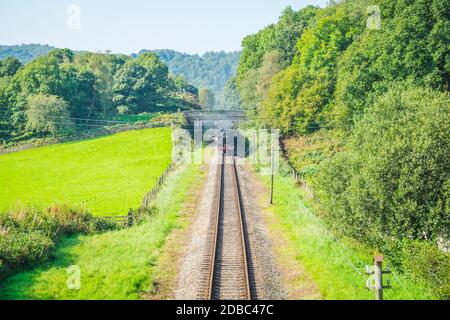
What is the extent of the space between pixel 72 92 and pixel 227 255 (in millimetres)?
76777

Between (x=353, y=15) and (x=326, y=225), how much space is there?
4005 centimetres

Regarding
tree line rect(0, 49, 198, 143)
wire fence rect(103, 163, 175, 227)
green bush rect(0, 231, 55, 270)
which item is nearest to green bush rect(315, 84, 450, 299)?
wire fence rect(103, 163, 175, 227)

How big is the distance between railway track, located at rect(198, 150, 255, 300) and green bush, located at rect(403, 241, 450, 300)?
859cm

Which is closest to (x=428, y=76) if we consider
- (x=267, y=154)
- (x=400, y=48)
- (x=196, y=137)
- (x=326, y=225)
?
(x=400, y=48)

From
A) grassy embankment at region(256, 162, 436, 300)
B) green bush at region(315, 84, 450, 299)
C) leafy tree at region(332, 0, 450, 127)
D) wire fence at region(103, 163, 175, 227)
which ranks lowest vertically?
grassy embankment at region(256, 162, 436, 300)

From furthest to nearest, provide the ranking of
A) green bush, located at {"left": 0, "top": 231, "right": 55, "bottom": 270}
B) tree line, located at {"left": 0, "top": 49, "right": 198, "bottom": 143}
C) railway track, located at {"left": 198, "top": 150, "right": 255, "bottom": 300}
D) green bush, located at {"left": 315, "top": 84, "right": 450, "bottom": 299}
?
tree line, located at {"left": 0, "top": 49, "right": 198, "bottom": 143} < green bush, located at {"left": 315, "top": 84, "right": 450, "bottom": 299} < green bush, located at {"left": 0, "top": 231, "right": 55, "bottom": 270} < railway track, located at {"left": 198, "top": 150, "right": 255, "bottom": 300}

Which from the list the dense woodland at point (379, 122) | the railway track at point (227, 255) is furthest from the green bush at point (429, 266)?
the railway track at point (227, 255)

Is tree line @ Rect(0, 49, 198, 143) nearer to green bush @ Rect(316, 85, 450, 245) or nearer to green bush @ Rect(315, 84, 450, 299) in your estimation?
green bush @ Rect(316, 85, 450, 245)

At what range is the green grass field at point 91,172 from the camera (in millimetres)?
45031

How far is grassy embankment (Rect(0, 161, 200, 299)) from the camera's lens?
2181 centimetres

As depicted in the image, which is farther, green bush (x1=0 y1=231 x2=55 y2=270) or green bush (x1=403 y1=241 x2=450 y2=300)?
green bush (x1=0 y1=231 x2=55 y2=270)

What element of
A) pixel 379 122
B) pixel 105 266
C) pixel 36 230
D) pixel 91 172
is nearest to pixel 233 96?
pixel 91 172

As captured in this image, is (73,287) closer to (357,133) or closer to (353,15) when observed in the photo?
(357,133)

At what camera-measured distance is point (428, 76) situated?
134 ft
